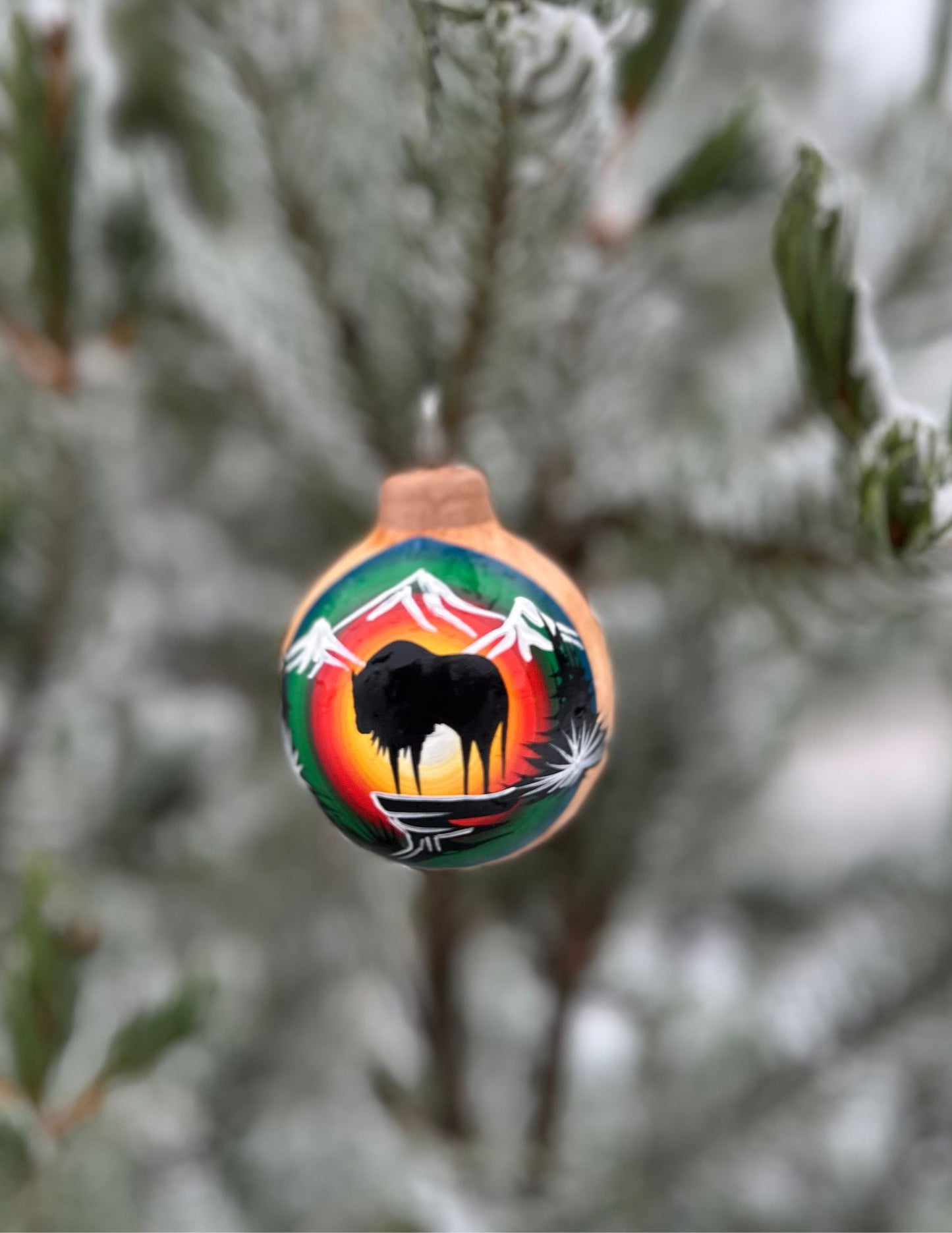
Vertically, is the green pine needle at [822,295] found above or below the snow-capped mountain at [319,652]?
above

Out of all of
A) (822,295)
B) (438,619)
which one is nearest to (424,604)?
(438,619)

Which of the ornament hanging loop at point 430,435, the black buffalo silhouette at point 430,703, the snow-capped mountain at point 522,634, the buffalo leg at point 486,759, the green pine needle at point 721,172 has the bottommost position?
the buffalo leg at point 486,759

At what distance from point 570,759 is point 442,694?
0.17ft

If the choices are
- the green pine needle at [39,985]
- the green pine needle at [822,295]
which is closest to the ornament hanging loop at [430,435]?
the green pine needle at [822,295]

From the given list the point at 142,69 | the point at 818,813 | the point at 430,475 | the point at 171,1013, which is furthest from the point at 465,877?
the point at 818,813

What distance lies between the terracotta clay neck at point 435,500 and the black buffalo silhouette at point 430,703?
0.05 meters

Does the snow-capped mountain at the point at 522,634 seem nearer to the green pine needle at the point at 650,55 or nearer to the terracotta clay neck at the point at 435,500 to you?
the terracotta clay neck at the point at 435,500

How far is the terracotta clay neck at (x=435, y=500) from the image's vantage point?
0.31m

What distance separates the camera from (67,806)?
1.98ft

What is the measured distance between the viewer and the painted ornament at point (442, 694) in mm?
280

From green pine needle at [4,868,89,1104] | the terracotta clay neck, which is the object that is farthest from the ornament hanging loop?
green pine needle at [4,868,89,1104]

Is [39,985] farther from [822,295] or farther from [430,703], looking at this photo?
[822,295]

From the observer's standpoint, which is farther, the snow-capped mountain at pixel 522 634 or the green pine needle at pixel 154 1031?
the green pine needle at pixel 154 1031

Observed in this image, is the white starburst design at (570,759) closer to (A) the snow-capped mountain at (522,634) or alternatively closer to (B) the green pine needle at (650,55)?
(A) the snow-capped mountain at (522,634)
